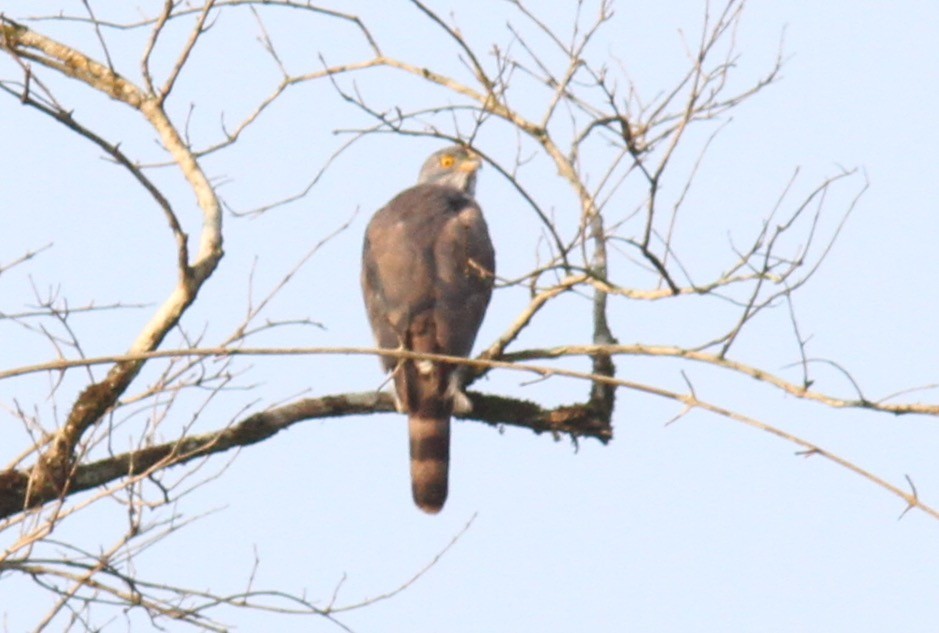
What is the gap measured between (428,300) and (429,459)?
29.4 inches

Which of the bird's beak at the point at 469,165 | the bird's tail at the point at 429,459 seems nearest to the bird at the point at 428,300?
the bird's tail at the point at 429,459

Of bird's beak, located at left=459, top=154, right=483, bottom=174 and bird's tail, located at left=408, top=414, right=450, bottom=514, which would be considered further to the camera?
→ bird's beak, located at left=459, top=154, right=483, bottom=174

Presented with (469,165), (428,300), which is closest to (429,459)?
(428,300)

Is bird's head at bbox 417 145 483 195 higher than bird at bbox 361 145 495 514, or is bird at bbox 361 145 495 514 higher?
bird's head at bbox 417 145 483 195

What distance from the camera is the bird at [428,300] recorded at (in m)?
6.97

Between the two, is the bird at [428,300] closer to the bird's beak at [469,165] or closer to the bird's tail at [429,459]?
the bird's tail at [429,459]

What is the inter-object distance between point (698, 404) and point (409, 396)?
2.45 metres

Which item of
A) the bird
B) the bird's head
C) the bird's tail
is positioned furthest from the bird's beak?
the bird's tail

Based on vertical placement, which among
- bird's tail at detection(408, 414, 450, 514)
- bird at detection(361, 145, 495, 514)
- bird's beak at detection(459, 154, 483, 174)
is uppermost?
bird's beak at detection(459, 154, 483, 174)

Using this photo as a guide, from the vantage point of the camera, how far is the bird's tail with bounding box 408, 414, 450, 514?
→ 7012mm

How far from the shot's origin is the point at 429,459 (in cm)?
707

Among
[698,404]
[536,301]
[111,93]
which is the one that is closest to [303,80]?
[111,93]

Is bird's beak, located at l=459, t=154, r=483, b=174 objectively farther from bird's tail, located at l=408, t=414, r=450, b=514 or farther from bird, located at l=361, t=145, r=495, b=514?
bird's tail, located at l=408, t=414, r=450, b=514

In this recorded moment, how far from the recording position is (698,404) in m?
4.69
